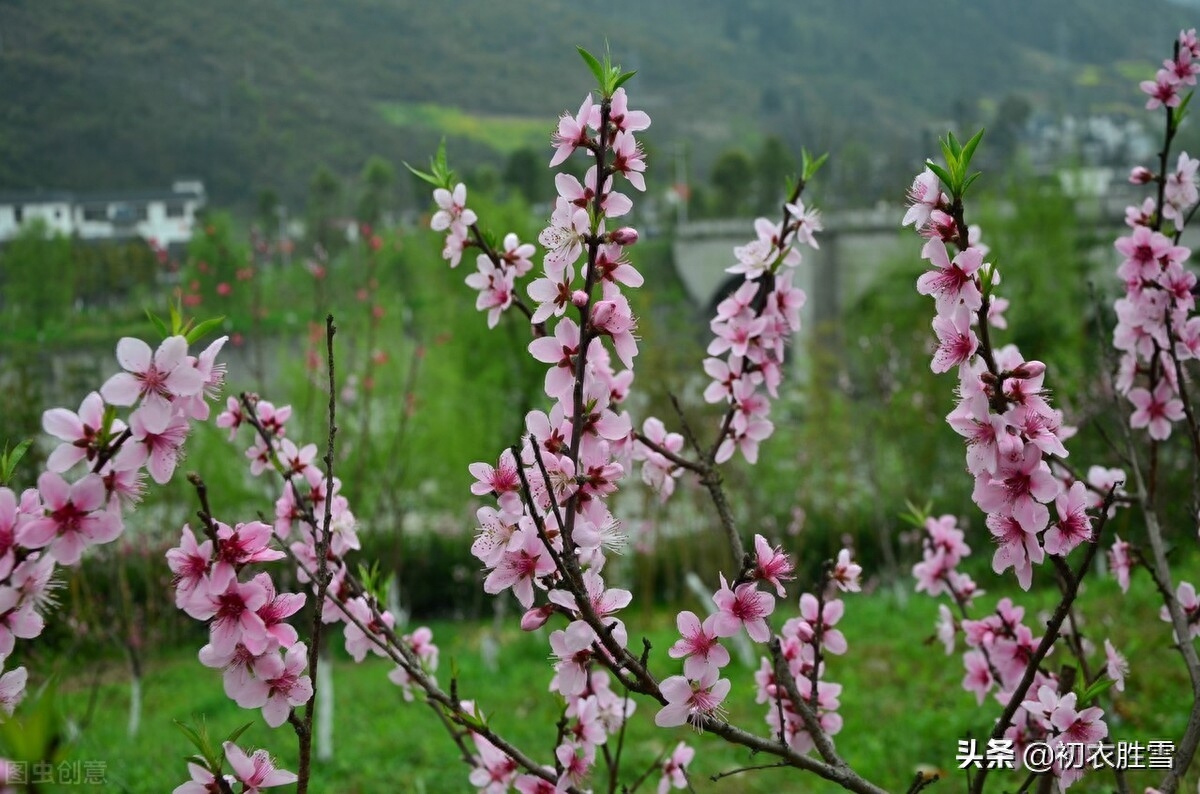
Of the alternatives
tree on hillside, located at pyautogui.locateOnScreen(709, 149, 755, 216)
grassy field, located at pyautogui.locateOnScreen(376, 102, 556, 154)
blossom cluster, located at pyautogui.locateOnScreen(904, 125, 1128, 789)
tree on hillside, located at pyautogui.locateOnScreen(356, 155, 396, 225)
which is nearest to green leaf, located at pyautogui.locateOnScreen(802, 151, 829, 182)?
blossom cluster, located at pyautogui.locateOnScreen(904, 125, 1128, 789)

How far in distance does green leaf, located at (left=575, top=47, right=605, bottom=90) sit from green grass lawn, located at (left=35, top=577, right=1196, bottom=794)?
2172mm

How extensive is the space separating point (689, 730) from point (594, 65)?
3775 mm

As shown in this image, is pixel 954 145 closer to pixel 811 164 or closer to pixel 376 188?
pixel 811 164

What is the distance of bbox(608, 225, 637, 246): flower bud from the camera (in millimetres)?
1238

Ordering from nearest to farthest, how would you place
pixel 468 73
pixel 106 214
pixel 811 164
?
pixel 811 164, pixel 106 214, pixel 468 73

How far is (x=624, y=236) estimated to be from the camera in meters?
1.24

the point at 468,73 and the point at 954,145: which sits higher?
the point at 468,73

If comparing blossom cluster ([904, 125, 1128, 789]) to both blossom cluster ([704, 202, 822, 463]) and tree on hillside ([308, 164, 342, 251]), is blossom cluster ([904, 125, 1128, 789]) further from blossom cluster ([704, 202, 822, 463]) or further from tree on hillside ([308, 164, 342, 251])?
tree on hillside ([308, 164, 342, 251])

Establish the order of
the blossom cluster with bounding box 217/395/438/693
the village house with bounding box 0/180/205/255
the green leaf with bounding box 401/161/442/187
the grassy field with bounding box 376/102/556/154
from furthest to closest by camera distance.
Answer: the grassy field with bounding box 376/102/556/154 → the village house with bounding box 0/180/205/255 → the green leaf with bounding box 401/161/442/187 → the blossom cluster with bounding box 217/395/438/693

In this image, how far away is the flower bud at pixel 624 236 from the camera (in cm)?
124

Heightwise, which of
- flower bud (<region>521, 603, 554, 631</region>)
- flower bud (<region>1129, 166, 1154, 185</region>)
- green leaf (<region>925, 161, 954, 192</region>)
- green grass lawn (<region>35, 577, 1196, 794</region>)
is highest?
flower bud (<region>1129, 166, 1154, 185</region>)

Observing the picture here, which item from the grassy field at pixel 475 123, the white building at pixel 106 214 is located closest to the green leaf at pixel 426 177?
the white building at pixel 106 214

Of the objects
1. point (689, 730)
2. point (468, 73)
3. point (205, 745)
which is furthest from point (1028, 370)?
point (468, 73)

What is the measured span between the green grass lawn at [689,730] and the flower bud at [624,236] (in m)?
2.06
